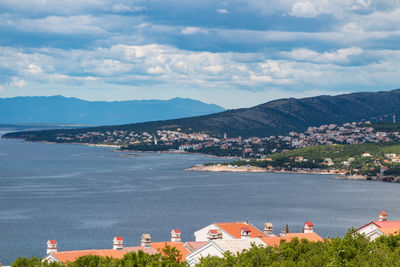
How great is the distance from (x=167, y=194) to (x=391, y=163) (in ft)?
259

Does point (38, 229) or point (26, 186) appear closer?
point (38, 229)

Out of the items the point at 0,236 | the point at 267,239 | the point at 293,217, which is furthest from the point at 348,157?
the point at 267,239

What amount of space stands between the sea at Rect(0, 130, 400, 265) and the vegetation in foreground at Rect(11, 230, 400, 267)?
29708mm

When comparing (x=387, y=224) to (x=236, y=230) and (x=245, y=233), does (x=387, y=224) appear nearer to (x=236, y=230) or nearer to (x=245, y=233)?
(x=236, y=230)

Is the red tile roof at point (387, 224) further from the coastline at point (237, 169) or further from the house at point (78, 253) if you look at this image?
the coastline at point (237, 169)

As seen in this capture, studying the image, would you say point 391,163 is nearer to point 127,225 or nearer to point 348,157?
point 348,157

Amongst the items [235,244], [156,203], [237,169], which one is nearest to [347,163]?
[237,169]

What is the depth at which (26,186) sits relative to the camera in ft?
437

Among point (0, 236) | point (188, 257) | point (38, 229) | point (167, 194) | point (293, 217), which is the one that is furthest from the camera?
point (167, 194)

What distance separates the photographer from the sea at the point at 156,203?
257 ft

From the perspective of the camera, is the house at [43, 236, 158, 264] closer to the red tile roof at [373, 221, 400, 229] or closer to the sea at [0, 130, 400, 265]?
the red tile roof at [373, 221, 400, 229]

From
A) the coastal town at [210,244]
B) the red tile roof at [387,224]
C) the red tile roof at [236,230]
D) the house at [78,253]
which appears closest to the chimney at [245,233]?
the coastal town at [210,244]

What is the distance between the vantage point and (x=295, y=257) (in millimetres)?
35812

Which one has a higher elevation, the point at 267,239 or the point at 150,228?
the point at 267,239
